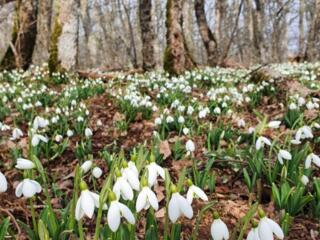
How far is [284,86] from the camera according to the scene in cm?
577

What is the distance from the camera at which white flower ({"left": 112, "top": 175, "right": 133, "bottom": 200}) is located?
133 cm

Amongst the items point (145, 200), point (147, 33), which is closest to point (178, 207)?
point (145, 200)

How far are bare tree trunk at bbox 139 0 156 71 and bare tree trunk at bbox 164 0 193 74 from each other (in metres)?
1.05

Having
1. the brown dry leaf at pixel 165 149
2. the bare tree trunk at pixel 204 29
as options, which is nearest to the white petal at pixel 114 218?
the brown dry leaf at pixel 165 149

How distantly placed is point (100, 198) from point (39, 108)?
15.6 ft

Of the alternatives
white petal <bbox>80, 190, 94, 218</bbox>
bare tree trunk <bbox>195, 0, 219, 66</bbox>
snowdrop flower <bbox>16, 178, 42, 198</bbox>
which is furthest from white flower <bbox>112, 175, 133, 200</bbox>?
bare tree trunk <bbox>195, 0, 219, 66</bbox>

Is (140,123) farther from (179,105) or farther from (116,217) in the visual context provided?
(116,217)

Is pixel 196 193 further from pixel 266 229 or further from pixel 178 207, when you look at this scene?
pixel 266 229

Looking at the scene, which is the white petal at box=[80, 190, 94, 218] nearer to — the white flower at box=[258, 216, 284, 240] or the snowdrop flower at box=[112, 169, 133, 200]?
the snowdrop flower at box=[112, 169, 133, 200]

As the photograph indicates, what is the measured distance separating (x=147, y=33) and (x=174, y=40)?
1.48 metres

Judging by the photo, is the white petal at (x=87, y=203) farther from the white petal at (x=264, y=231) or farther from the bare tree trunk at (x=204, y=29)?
the bare tree trunk at (x=204, y=29)

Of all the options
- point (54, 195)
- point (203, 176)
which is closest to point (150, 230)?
point (203, 176)

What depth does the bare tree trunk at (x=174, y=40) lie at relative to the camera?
339 inches

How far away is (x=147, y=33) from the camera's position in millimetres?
9914
